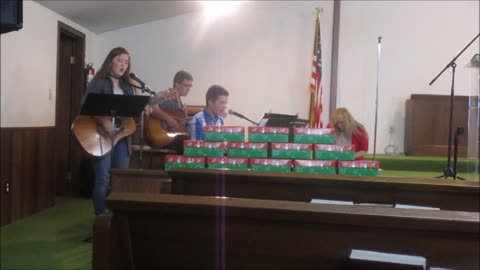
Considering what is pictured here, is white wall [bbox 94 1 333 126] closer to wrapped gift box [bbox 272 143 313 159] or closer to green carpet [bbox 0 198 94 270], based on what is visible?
green carpet [bbox 0 198 94 270]

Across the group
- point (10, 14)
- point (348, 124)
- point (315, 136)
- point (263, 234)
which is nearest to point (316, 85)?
point (348, 124)

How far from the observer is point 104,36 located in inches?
231

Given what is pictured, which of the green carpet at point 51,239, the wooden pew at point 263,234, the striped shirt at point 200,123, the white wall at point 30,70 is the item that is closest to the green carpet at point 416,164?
the green carpet at point 51,239

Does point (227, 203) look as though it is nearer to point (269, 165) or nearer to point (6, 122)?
point (269, 165)

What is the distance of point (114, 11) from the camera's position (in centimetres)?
509

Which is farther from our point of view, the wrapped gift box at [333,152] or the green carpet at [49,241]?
the green carpet at [49,241]

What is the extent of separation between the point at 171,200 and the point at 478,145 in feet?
12.0

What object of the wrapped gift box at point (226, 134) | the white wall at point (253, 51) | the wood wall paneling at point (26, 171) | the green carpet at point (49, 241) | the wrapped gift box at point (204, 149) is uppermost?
the white wall at point (253, 51)

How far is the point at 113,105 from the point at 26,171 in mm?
1468

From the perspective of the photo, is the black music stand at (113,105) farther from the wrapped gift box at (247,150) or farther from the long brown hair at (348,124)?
the long brown hair at (348,124)

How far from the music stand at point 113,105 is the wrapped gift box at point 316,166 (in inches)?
44.8

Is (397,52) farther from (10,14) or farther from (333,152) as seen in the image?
(10,14)

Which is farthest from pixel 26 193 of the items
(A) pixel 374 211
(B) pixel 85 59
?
(A) pixel 374 211

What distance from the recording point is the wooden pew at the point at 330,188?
5.20 ft
